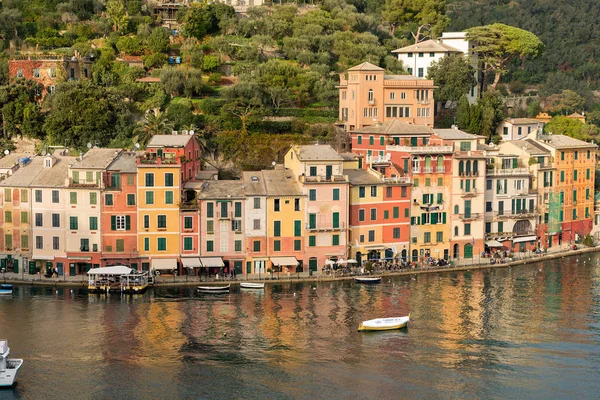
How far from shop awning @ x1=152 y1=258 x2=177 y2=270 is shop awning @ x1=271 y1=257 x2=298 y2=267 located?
617 cm

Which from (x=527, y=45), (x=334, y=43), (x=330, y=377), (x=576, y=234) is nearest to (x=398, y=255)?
(x=576, y=234)

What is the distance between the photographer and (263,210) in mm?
72125

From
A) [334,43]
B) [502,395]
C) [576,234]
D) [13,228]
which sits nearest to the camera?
[502,395]

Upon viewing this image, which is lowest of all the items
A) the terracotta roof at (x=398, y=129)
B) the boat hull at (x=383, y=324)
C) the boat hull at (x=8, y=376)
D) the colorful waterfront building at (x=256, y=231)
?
the boat hull at (x=8, y=376)

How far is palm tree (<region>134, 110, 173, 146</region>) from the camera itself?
273ft

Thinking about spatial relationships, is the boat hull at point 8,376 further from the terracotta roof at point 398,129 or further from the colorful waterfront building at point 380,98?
the colorful waterfront building at point 380,98

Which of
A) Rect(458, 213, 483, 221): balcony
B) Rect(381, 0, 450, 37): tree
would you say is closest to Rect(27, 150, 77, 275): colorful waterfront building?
Rect(458, 213, 483, 221): balcony

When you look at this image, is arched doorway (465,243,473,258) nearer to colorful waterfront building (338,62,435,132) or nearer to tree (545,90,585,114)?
colorful waterfront building (338,62,435,132)

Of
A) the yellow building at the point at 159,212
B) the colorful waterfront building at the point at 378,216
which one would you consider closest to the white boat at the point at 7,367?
the yellow building at the point at 159,212

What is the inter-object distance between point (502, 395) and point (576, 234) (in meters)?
39.8

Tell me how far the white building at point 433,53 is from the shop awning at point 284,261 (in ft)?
110

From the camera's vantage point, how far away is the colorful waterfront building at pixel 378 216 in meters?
74.3

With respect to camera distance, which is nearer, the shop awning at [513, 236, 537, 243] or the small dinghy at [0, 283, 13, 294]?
the small dinghy at [0, 283, 13, 294]

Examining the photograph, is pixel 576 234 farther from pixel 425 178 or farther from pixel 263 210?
pixel 263 210
